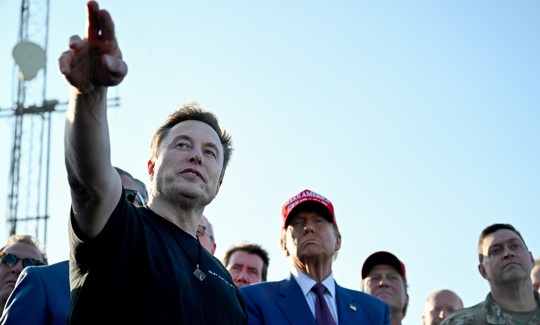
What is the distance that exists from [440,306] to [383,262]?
105cm

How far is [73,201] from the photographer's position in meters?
2.35

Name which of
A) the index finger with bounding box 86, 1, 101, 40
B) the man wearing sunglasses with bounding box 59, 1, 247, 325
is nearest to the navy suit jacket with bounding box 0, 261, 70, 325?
the man wearing sunglasses with bounding box 59, 1, 247, 325

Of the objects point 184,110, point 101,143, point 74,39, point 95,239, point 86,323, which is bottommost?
point 86,323

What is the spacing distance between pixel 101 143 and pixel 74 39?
0.33 m

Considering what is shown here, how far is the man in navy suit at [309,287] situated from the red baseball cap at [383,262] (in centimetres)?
103

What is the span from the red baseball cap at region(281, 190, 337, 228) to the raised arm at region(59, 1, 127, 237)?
8.49ft

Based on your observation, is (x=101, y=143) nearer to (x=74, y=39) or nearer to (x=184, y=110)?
(x=74, y=39)

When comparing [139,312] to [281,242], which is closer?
[139,312]

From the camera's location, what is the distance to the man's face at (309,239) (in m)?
4.71

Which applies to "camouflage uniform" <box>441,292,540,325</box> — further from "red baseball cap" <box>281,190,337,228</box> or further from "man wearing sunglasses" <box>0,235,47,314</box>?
"man wearing sunglasses" <box>0,235,47,314</box>

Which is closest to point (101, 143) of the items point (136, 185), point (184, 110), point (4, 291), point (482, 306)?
point (184, 110)

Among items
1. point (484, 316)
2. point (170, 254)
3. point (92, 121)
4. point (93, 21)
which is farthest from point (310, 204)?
point (93, 21)

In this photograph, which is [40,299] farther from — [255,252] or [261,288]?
[255,252]

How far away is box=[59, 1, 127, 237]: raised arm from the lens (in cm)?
217
